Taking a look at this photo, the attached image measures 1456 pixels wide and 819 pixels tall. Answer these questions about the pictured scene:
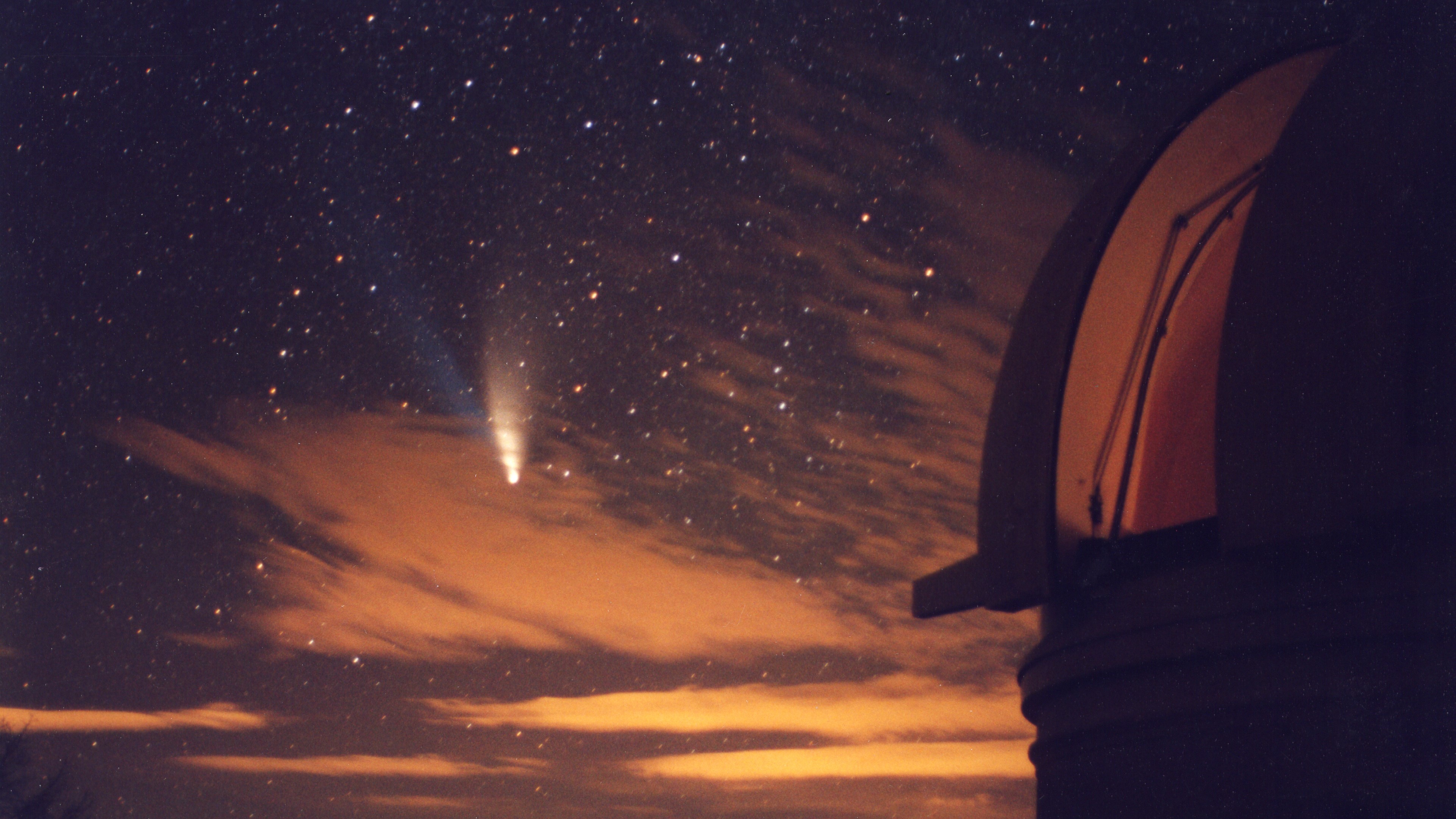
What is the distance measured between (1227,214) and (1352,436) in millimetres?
2894

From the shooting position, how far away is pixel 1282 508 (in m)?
3.80

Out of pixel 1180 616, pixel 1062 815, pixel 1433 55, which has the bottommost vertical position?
pixel 1062 815

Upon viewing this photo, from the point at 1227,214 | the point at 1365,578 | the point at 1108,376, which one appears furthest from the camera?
the point at 1227,214

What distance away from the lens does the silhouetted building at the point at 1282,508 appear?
3562 millimetres

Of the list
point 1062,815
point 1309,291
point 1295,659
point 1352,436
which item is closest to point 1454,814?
point 1295,659

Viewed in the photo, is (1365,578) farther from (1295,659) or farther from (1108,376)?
(1108,376)

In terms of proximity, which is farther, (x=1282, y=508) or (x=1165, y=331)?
(x=1165, y=331)

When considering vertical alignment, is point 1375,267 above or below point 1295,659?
above

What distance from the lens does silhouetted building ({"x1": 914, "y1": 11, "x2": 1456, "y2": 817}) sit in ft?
11.7

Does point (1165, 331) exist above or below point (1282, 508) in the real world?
above

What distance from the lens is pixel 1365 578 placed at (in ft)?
12.0

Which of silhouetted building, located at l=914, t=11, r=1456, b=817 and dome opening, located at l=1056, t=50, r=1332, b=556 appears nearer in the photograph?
silhouetted building, located at l=914, t=11, r=1456, b=817

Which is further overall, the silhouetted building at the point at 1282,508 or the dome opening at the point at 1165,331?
the dome opening at the point at 1165,331

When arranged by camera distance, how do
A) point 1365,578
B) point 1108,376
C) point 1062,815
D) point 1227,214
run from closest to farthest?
point 1365,578 → point 1062,815 → point 1108,376 → point 1227,214
